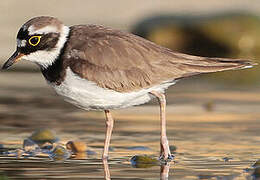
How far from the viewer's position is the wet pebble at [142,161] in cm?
878

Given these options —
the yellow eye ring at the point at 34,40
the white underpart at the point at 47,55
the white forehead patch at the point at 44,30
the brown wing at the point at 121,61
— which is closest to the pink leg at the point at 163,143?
the brown wing at the point at 121,61

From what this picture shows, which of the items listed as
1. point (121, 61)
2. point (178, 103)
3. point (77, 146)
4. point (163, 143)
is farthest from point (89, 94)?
point (178, 103)

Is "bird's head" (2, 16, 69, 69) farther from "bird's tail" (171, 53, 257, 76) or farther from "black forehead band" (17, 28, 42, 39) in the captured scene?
"bird's tail" (171, 53, 257, 76)

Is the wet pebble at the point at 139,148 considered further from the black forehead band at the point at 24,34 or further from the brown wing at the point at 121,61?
the black forehead band at the point at 24,34

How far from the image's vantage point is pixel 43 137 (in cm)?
1026

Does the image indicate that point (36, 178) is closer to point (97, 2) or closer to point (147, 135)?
point (147, 135)

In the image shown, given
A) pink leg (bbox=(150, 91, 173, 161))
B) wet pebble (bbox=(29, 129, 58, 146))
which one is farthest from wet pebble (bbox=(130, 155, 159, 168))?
wet pebble (bbox=(29, 129, 58, 146))

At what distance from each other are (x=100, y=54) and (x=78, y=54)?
0.29 m

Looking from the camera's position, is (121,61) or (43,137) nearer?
(121,61)

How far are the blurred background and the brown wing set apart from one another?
3.10 ft

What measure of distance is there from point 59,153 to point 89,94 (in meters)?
0.85

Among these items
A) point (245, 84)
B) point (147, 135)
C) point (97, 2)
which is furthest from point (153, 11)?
point (147, 135)

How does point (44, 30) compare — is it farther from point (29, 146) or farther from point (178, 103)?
point (178, 103)

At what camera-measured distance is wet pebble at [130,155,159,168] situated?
878 cm
